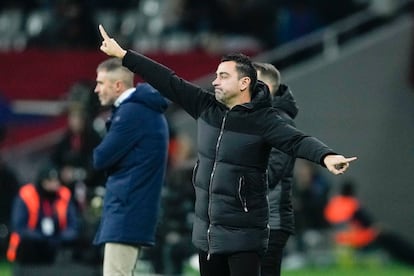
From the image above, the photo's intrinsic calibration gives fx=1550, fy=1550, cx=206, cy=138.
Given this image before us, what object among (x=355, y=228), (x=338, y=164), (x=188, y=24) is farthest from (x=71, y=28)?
(x=338, y=164)

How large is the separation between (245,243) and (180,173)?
7979 mm

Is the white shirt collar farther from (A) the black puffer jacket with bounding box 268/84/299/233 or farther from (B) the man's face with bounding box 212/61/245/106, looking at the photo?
(B) the man's face with bounding box 212/61/245/106

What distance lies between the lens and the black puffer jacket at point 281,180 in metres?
11.6

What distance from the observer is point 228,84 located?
10.5 m

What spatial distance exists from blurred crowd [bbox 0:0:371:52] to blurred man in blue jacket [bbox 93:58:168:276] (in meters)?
11.0

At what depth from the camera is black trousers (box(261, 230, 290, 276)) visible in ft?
38.0

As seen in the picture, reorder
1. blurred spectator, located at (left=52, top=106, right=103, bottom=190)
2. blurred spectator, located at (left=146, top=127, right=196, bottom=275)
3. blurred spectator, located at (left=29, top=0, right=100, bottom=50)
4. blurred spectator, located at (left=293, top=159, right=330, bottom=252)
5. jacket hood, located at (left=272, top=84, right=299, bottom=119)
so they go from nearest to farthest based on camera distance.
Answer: jacket hood, located at (left=272, top=84, right=299, bottom=119) → blurred spectator, located at (left=52, top=106, right=103, bottom=190) → blurred spectator, located at (left=146, top=127, right=196, bottom=275) → blurred spectator, located at (left=293, top=159, right=330, bottom=252) → blurred spectator, located at (left=29, top=0, right=100, bottom=50)

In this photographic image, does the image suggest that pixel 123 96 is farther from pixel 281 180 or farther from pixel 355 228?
pixel 355 228

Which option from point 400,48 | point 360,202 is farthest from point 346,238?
point 400,48

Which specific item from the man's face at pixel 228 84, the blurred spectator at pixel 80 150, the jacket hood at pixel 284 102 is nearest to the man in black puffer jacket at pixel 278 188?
the jacket hood at pixel 284 102

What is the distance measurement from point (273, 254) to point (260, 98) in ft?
5.13

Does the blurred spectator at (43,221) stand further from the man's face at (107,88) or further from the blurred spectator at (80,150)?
the man's face at (107,88)

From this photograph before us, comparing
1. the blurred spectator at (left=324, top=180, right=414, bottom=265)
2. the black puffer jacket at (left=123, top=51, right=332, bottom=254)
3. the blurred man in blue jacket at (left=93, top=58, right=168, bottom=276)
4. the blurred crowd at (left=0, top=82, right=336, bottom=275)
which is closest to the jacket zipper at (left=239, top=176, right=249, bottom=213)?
the black puffer jacket at (left=123, top=51, right=332, bottom=254)

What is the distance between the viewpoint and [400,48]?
22.8m
